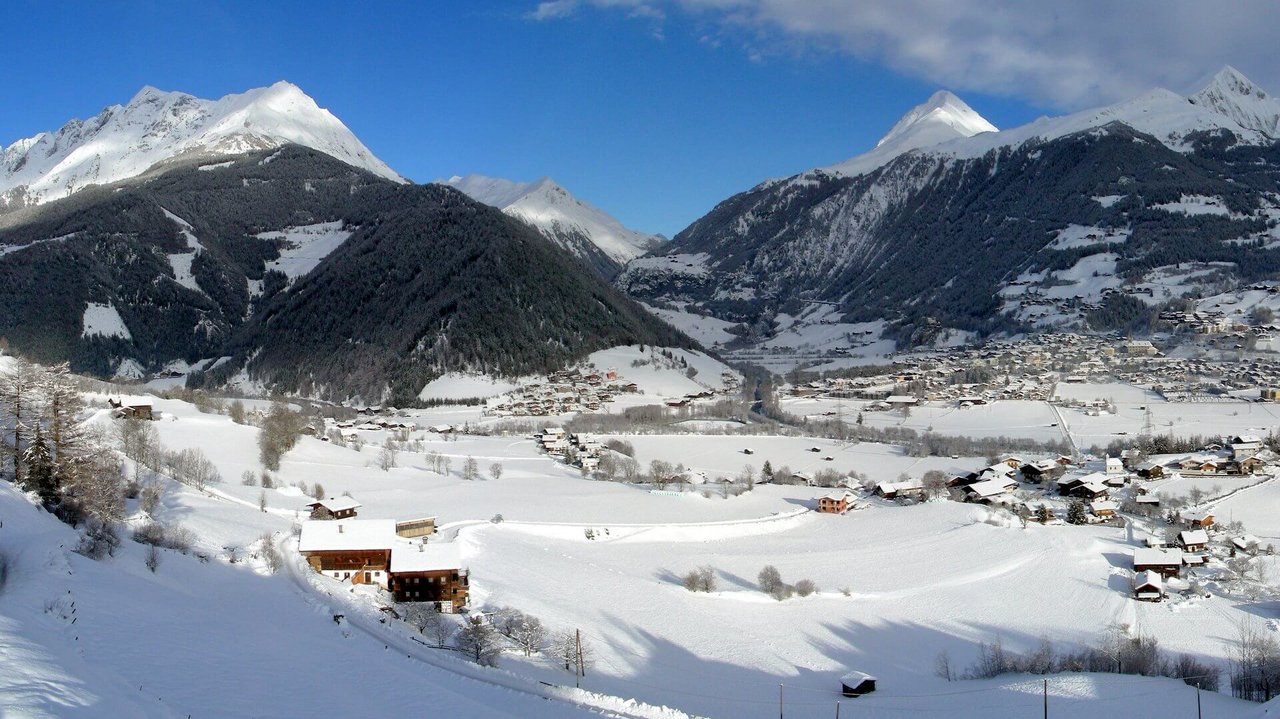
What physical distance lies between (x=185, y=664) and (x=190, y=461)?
31.3 m

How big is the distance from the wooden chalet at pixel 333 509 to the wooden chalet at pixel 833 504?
2486 centimetres

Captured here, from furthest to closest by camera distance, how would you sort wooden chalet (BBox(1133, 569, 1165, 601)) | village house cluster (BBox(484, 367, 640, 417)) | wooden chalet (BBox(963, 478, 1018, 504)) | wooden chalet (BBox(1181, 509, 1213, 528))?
village house cluster (BBox(484, 367, 640, 417)) < wooden chalet (BBox(963, 478, 1018, 504)) < wooden chalet (BBox(1181, 509, 1213, 528)) < wooden chalet (BBox(1133, 569, 1165, 601))

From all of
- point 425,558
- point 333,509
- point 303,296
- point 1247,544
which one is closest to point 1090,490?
point 1247,544

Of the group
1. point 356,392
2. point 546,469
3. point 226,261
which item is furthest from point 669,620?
point 226,261

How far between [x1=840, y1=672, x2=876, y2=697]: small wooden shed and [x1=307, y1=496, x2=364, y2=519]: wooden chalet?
2362 cm

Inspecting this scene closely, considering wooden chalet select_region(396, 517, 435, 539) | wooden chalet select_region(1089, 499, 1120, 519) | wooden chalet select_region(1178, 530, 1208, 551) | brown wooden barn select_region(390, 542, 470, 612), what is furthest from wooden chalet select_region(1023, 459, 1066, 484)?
brown wooden barn select_region(390, 542, 470, 612)

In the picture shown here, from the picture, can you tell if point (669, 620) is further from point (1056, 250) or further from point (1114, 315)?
point (1056, 250)

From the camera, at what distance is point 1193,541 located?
4006 cm

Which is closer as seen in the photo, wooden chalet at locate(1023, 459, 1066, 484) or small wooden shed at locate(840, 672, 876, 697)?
small wooden shed at locate(840, 672, 876, 697)

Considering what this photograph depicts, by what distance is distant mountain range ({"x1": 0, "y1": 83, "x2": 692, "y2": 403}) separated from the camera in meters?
112

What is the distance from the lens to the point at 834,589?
117 feet

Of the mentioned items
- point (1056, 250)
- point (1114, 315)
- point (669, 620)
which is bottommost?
point (669, 620)

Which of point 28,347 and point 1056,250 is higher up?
point 1056,250

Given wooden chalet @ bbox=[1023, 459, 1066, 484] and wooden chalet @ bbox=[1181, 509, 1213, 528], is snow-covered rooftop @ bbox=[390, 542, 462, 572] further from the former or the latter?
wooden chalet @ bbox=[1023, 459, 1066, 484]
